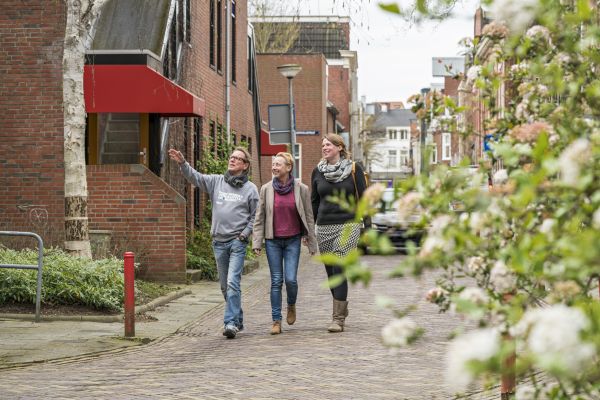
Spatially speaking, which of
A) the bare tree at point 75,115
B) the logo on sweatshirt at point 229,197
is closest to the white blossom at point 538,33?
the logo on sweatshirt at point 229,197

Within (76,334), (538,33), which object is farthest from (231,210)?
(538,33)

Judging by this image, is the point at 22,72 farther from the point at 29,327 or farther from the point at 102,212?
the point at 29,327

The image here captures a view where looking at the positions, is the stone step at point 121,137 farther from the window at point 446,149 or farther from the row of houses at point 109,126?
the window at point 446,149

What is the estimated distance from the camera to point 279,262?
433 inches

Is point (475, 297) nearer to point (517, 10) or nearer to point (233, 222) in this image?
point (517, 10)

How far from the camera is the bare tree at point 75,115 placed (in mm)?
13031

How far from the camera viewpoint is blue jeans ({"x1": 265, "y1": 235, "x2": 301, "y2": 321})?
10.9m

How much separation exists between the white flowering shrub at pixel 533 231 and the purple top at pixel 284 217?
6.67m

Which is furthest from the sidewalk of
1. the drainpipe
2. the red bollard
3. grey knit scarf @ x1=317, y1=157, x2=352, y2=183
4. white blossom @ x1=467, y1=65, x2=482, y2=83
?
the drainpipe

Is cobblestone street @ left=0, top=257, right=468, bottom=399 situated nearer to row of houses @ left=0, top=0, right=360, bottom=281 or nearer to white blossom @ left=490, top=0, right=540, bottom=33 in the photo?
white blossom @ left=490, top=0, right=540, bottom=33

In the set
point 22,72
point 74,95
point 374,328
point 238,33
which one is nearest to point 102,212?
point 22,72

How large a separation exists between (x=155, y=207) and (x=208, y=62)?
7255 millimetres

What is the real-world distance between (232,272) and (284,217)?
0.76m

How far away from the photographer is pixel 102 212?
16.9 m
